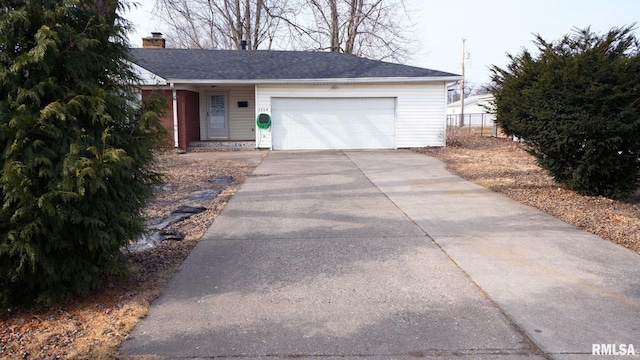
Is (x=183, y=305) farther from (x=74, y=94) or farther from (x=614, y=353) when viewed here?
(x=614, y=353)

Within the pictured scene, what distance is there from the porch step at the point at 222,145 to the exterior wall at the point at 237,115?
1536 millimetres

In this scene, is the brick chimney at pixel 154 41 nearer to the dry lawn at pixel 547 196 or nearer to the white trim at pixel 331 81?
the white trim at pixel 331 81

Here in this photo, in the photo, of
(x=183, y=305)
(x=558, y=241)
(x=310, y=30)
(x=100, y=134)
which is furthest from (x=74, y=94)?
(x=310, y=30)

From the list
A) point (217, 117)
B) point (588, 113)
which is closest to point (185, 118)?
point (217, 117)

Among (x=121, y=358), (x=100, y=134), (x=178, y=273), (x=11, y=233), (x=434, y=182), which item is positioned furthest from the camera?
(x=434, y=182)

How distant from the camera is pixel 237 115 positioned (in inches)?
842

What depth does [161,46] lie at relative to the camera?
80.2 ft

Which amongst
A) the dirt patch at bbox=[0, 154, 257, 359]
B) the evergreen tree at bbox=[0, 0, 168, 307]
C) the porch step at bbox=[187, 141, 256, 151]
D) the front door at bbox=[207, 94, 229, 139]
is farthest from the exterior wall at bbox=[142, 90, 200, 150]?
the evergreen tree at bbox=[0, 0, 168, 307]

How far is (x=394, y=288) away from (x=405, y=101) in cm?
1534

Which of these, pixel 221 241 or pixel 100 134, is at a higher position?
pixel 100 134

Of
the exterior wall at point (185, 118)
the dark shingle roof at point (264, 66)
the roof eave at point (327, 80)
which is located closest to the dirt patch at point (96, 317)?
the roof eave at point (327, 80)

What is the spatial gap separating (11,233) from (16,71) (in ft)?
4.15

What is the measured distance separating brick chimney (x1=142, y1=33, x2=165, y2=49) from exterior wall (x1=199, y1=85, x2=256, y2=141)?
529 cm

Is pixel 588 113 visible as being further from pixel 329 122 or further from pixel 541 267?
pixel 329 122
